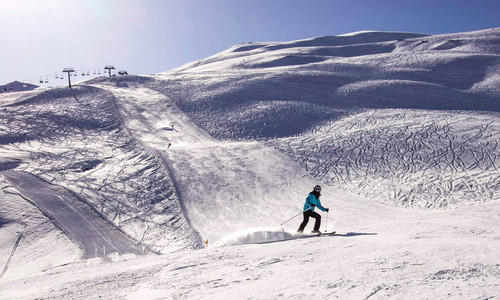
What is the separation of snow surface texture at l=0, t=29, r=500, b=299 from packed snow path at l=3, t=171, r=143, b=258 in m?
0.26

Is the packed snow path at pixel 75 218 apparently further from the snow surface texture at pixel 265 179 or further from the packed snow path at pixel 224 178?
the packed snow path at pixel 224 178

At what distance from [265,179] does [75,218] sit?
966 centimetres

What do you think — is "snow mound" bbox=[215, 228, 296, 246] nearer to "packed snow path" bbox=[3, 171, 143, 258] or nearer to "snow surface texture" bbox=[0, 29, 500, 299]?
"snow surface texture" bbox=[0, 29, 500, 299]

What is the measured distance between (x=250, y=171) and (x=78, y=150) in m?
12.2

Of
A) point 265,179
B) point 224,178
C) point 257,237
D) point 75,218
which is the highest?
point 224,178

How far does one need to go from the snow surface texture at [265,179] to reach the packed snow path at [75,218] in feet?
0.86

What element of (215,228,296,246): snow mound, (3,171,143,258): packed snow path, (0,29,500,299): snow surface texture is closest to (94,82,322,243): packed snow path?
(0,29,500,299): snow surface texture

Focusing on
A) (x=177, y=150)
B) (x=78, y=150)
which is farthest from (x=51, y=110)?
(x=177, y=150)

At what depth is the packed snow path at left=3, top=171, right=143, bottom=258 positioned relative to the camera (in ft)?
47.3

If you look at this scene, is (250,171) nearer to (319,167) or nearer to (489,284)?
(319,167)

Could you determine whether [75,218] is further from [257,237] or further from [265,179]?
[265,179]

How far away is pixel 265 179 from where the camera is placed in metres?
21.6

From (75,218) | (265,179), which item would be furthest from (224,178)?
(75,218)

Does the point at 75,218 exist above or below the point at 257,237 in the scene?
above
